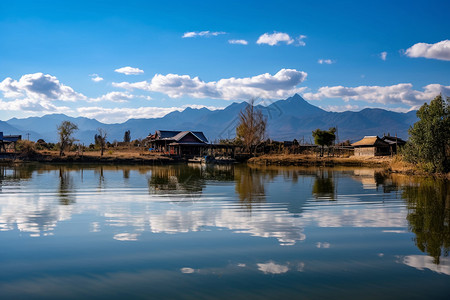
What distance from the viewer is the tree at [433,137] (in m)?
30.3

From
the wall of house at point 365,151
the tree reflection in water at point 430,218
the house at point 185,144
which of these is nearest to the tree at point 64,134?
the house at point 185,144

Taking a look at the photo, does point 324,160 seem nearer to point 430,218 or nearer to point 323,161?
point 323,161

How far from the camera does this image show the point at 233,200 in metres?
18.1

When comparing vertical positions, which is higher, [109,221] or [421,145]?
[421,145]

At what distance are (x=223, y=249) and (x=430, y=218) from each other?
8.43 meters

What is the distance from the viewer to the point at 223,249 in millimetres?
9484

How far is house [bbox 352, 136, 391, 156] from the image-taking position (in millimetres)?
55844

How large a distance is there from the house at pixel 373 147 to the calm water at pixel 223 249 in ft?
131

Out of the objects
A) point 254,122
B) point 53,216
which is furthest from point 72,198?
point 254,122

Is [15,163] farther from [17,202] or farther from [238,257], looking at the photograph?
[238,257]

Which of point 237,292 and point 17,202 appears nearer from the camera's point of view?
point 237,292

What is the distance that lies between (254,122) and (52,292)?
2579 inches

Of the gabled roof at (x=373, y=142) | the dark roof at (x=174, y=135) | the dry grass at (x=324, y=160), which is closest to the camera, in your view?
the dry grass at (x=324, y=160)

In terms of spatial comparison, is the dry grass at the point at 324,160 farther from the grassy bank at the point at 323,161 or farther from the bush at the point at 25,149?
the bush at the point at 25,149
